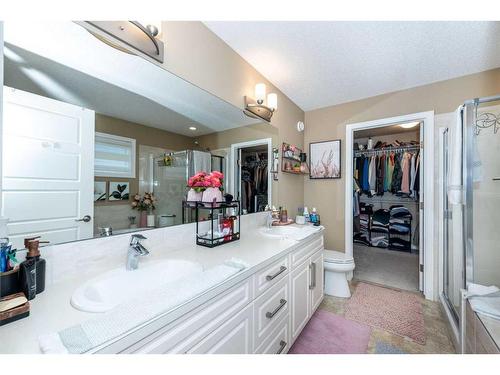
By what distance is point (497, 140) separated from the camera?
1.72 metres

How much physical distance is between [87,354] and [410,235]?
14.7 feet

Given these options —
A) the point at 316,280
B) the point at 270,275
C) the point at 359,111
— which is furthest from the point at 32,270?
the point at 359,111

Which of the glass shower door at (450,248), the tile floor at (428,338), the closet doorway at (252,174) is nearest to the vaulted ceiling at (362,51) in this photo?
the glass shower door at (450,248)

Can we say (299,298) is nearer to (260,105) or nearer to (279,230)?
(279,230)

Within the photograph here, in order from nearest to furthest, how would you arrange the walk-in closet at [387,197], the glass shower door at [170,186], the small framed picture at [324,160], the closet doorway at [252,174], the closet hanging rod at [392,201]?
the glass shower door at [170,186]
the closet doorway at [252,174]
the small framed picture at [324,160]
the walk-in closet at [387,197]
the closet hanging rod at [392,201]

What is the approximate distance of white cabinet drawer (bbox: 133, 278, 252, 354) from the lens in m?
0.63

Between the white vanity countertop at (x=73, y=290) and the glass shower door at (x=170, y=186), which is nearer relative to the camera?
the white vanity countertop at (x=73, y=290)

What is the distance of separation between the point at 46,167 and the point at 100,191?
0.21 metres

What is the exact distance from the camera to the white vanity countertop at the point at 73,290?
511mm

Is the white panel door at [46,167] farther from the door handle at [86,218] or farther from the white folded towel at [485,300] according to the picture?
the white folded towel at [485,300]

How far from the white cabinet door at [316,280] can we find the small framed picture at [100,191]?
1548 millimetres

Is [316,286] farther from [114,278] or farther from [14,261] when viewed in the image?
[14,261]

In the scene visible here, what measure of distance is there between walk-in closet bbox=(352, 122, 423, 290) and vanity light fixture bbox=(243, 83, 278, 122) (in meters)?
2.23

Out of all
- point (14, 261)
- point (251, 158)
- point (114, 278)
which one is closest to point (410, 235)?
point (251, 158)
